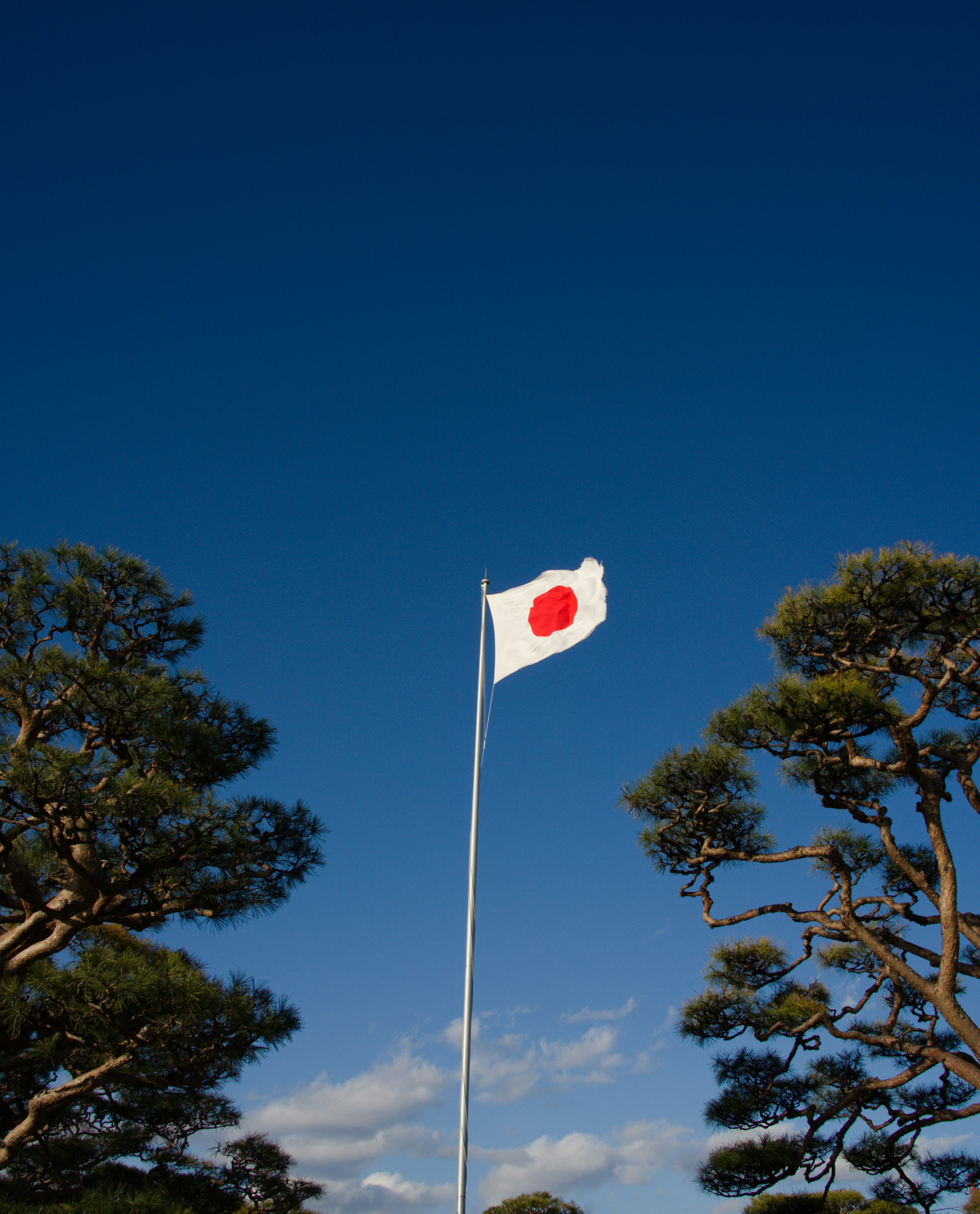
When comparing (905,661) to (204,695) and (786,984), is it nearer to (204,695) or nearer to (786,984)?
(786,984)

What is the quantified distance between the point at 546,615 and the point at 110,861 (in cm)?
508

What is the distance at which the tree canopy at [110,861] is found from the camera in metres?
7.91

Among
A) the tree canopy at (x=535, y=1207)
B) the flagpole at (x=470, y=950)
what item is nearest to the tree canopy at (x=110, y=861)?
the flagpole at (x=470, y=950)

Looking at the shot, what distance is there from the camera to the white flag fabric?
8.42 m

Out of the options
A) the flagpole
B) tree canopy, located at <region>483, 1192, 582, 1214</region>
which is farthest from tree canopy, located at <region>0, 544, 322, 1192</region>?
tree canopy, located at <region>483, 1192, 582, 1214</region>

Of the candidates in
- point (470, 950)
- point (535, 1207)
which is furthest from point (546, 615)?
point (535, 1207)

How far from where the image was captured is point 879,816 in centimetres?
981

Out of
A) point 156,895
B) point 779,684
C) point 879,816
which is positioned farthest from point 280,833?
point 879,816

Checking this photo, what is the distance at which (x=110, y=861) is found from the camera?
9031 millimetres

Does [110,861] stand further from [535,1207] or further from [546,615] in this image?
[535,1207]

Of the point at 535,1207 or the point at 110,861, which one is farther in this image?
the point at 535,1207

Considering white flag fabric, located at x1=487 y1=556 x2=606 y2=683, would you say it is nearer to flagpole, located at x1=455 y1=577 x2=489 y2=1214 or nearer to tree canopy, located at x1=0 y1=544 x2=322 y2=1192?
flagpole, located at x1=455 y1=577 x2=489 y2=1214

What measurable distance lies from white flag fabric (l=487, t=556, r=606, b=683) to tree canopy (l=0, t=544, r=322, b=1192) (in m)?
3.07

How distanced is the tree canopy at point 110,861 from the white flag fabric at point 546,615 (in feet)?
10.1
